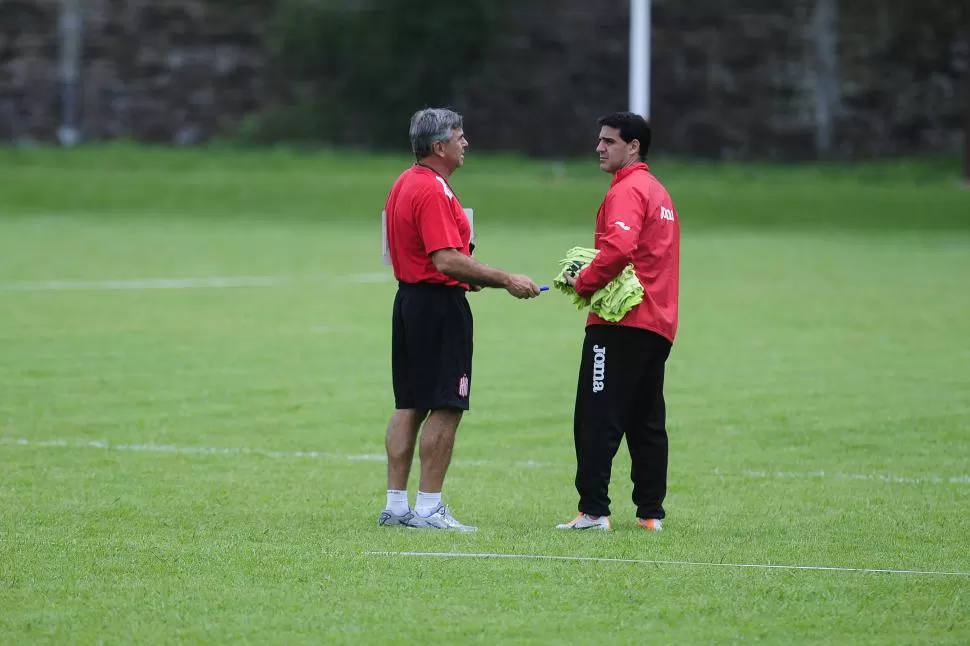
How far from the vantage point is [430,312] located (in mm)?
8680

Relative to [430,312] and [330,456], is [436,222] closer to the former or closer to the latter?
[430,312]

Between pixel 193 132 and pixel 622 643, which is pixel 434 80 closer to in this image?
pixel 193 132

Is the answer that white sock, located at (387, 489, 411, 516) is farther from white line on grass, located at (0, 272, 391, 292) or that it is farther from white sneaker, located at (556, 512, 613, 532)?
white line on grass, located at (0, 272, 391, 292)

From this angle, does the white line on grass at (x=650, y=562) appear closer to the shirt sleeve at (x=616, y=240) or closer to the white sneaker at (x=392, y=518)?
the white sneaker at (x=392, y=518)

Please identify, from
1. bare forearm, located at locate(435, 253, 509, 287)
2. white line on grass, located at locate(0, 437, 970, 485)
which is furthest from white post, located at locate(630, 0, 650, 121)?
bare forearm, located at locate(435, 253, 509, 287)

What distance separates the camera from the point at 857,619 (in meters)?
6.85

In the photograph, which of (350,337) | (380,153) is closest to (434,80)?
(380,153)

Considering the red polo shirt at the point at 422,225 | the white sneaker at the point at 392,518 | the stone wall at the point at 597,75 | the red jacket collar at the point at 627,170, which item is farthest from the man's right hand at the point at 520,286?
the stone wall at the point at 597,75

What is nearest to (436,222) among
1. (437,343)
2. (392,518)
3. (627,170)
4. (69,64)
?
(437,343)

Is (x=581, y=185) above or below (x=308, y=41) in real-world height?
below

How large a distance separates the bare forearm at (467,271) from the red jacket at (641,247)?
433 millimetres

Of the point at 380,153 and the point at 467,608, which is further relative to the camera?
the point at 380,153

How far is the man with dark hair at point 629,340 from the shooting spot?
8594 millimetres

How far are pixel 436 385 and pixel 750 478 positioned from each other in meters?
2.67
